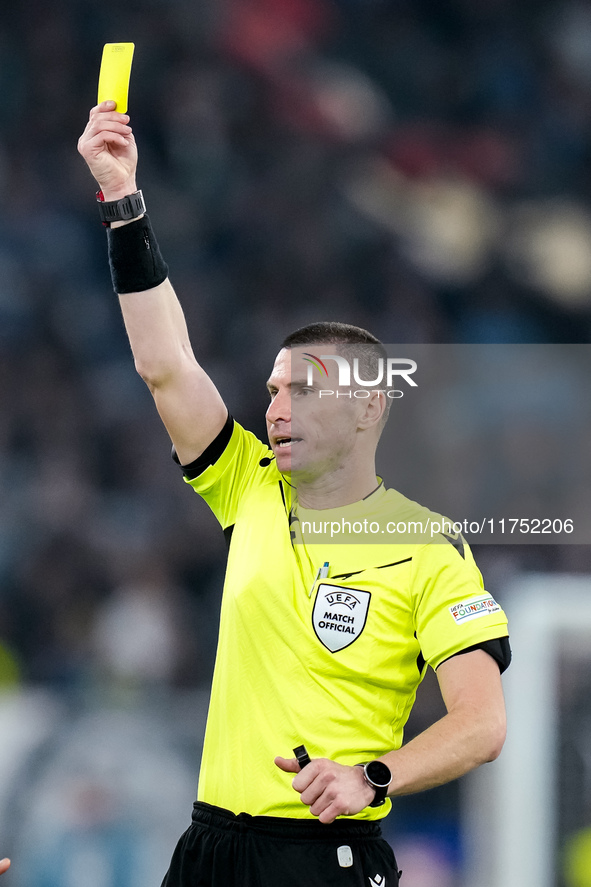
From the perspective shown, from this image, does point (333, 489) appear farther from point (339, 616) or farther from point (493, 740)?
point (493, 740)

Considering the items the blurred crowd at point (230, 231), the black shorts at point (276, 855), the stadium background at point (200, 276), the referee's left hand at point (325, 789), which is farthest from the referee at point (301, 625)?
the blurred crowd at point (230, 231)

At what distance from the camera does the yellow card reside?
2084mm

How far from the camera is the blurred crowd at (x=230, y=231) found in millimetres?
4543

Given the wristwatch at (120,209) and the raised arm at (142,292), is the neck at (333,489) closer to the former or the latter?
the raised arm at (142,292)

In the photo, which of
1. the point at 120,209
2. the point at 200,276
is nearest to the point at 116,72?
the point at 120,209

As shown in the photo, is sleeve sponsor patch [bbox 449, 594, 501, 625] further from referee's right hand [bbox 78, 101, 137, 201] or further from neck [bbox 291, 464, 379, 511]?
referee's right hand [bbox 78, 101, 137, 201]

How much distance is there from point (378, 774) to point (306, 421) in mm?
849

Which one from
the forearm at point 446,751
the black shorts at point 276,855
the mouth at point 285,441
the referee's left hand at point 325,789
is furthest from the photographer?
the mouth at point 285,441

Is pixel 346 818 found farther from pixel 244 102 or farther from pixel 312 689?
pixel 244 102

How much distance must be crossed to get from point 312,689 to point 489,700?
35cm

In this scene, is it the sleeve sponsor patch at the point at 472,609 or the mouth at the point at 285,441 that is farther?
the mouth at the point at 285,441

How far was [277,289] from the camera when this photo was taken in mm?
5027

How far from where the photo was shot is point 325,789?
1.62 meters

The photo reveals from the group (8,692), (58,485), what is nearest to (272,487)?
(8,692)
